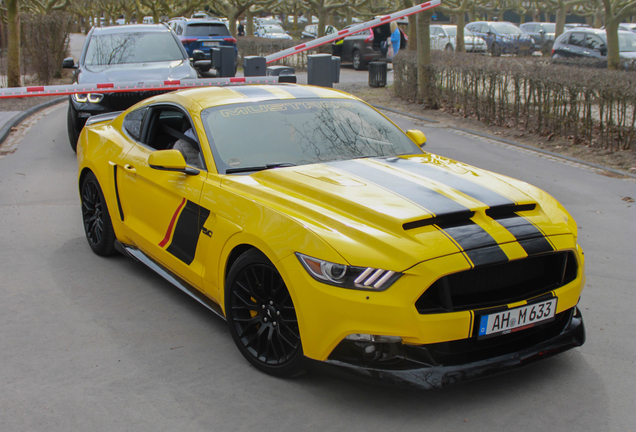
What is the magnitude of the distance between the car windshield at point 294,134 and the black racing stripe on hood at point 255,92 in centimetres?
11

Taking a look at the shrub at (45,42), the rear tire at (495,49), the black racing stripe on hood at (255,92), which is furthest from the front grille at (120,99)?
the rear tire at (495,49)

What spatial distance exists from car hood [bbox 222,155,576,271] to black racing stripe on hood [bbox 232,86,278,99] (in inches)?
→ 35.9

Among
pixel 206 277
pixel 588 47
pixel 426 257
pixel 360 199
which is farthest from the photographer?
pixel 588 47

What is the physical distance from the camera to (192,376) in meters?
3.71

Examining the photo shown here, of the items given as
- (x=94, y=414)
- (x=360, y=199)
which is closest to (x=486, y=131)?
(x=360, y=199)

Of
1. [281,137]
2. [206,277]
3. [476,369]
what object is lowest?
[476,369]

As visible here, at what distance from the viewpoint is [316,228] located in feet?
10.8

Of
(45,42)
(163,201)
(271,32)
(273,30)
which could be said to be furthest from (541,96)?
(273,30)

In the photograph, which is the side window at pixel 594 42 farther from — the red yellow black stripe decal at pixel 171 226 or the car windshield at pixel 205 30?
the red yellow black stripe decal at pixel 171 226

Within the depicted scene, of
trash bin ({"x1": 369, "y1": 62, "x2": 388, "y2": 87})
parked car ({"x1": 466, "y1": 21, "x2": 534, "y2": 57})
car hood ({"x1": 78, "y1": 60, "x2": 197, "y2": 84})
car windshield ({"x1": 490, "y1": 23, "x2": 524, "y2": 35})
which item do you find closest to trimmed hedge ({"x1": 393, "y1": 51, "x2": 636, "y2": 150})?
trash bin ({"x1": 369, "y1": 62, "x2": 388, "y2": 87})

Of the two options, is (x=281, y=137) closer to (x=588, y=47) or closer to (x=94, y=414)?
(x=94, y=414)

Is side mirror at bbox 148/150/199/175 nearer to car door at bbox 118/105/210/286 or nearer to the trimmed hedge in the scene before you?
car door at bbox 118/105/210/286

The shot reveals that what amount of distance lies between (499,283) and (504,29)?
32490 mm

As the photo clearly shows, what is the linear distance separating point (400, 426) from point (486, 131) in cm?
1011
